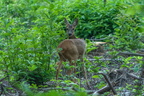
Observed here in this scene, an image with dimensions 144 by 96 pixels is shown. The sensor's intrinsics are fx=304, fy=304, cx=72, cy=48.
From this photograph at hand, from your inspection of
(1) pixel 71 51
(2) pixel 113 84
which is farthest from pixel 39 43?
(2) pixel 113 84

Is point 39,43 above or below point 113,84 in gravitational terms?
above

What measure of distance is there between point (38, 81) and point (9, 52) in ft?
3.25

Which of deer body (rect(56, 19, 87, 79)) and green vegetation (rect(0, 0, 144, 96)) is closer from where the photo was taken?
green vegetation (rect(0, 0, 144, 96))

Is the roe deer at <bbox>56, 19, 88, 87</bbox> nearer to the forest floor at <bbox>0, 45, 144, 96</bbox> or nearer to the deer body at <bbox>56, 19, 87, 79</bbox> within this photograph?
the deer body at <bbox>56, 19, 87, 79</bbox>

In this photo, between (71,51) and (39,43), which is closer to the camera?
(39,43)

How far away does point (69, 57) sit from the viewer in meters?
7.66

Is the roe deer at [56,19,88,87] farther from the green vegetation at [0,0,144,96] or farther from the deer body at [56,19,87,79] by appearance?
the green vegetation at [0,0,144,96]

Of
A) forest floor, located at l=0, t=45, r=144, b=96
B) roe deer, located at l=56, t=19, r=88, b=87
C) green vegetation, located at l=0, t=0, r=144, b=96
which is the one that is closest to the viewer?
forest floor, located at l=0, t=45, r=144, b=96

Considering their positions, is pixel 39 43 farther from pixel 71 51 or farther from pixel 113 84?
pixel 113 84

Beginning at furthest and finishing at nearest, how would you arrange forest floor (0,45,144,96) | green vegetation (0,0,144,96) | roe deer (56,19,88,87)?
1. roe deer (56,19,88,87)
2. green vegetation (0,0,144,96)
3. forest floor (0,45,144,96)

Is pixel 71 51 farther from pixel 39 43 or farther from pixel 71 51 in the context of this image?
pixel 39 43

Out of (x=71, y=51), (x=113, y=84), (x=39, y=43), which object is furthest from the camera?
(x=71, y=51)

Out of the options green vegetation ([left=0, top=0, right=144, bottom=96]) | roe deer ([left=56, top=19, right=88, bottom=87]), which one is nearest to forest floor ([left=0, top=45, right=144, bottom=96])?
green vegetation ([left=0, top=0, right=144, bottom=96])

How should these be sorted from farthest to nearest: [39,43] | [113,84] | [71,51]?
1. [71,51]
2. [39,43]
3. [113,84]
